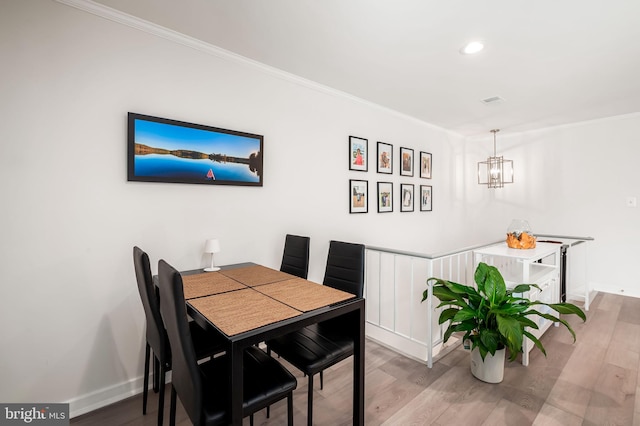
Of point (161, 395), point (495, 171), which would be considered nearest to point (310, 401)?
point (161, 395)

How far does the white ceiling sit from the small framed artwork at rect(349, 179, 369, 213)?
3.30 ft

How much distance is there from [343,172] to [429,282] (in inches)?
59.4

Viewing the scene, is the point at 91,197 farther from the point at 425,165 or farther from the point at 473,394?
the point at 425,165

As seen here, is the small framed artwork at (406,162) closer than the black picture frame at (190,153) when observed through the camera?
No

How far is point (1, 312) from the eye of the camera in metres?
1.66

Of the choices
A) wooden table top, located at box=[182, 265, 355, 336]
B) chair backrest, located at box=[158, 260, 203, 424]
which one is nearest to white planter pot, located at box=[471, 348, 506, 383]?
wooden table top, located at box=[182, 265, 355, 336]

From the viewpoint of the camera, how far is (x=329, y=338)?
1.79 metres

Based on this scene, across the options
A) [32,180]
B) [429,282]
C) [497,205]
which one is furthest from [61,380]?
[497,205]

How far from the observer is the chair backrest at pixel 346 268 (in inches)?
80.7

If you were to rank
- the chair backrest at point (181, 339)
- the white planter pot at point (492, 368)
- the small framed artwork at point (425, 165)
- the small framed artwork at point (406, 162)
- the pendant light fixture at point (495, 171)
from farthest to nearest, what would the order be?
the pendant light fixture at point (495, 171)
the small framed artwork at point (425, 165)
the small framed artwork at point (406, 162)
the white planter pot at point (492, 368)
the chair backrest at point (181, 339)

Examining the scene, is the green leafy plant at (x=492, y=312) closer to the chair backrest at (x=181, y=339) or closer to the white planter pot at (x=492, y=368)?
the white planter pot at (x=492, y=368)

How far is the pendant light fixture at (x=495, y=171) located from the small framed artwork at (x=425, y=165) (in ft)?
3.07

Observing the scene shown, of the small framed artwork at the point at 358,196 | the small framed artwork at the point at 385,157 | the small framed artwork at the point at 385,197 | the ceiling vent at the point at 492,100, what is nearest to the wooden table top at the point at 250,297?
the small framed artwork at the point at 358,196

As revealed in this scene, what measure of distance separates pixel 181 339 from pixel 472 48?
2742 mm
